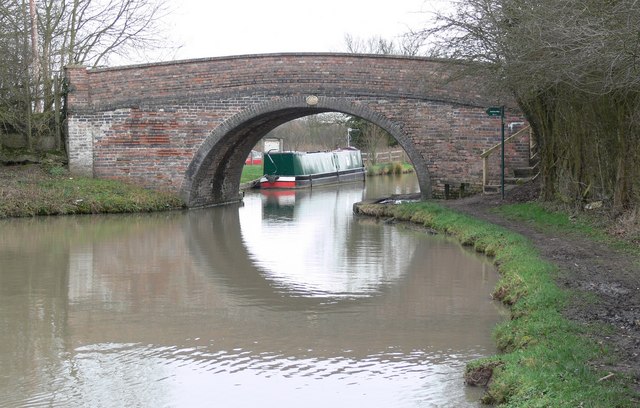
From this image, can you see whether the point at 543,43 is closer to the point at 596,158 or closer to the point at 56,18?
the point at 596,158

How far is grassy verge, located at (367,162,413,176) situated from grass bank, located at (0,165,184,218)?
19.5 metres

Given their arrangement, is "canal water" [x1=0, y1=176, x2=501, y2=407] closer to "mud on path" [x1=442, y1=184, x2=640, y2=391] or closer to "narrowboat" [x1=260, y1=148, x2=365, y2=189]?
"mud on path" [x1=442, y1=184, x2=640, y2=391]

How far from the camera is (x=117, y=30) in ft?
77.4

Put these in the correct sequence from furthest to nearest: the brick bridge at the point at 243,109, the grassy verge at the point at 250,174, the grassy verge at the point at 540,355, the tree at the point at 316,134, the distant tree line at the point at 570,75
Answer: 1. the tree at the point at 316,134
2. the grassy verge at the point at 250,174
3. the brick bridge at the point at 243,109
4. the distant tree line at the point at 570,75
5. the grassy verge at the point at 540,355

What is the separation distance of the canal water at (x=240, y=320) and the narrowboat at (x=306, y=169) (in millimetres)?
14816

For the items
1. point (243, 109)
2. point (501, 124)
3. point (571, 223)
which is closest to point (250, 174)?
point (243, 109)

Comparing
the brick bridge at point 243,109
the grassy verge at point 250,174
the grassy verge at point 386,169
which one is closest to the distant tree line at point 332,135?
the grassy verge at point 386,169

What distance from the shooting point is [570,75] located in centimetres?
998

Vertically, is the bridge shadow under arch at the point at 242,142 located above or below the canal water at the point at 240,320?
above

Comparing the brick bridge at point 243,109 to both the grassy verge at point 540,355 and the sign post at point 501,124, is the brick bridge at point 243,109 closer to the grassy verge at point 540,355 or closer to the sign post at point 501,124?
the sign post at point 501,124

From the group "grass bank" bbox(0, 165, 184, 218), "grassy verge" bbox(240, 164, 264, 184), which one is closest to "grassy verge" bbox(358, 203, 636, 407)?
"grass bank" bbox(0, 165, 184, 218)

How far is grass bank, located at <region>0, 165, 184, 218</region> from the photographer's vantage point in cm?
1794

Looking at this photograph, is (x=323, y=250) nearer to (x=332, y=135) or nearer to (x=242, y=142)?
(x=242, y=142)

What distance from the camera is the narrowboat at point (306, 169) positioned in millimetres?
29891
